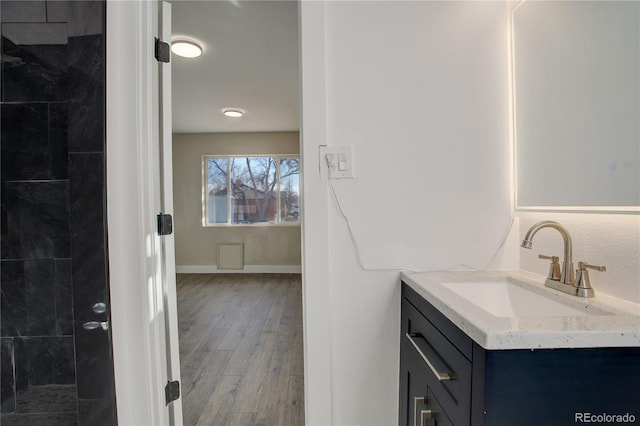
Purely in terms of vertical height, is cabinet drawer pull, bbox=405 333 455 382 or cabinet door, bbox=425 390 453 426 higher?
cabinet drawer pull, bbox=405 333 455 382

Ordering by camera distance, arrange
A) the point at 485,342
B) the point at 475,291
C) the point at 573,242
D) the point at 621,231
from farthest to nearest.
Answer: the point at 475,291 < the point at 573,242 < the point at 621,231 < the point at 485,342

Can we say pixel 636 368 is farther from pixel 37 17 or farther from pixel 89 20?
pixel 37 17

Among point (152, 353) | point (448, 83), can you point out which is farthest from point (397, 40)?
point (152, 353)

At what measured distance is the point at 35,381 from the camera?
47.1 inches

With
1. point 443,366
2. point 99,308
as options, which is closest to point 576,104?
point 443,366

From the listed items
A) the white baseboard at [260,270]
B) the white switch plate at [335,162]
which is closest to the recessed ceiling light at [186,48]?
the white switch plate at [335,162]

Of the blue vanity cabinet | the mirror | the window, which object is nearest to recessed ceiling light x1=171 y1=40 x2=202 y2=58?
the mirror

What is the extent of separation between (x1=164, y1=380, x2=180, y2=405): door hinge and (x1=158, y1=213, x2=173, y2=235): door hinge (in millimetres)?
666

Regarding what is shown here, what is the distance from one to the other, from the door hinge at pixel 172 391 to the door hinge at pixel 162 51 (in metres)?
1.41

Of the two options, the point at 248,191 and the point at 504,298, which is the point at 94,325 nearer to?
the point at 504,298

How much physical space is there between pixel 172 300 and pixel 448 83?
153 centimetres

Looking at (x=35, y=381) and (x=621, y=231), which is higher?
(x=621, y=231)

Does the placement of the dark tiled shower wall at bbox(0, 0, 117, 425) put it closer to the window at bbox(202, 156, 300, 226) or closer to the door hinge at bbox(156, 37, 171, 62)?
the door hinge at bbox(156, 37, 171, 62)

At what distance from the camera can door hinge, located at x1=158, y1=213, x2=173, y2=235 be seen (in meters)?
1.23
